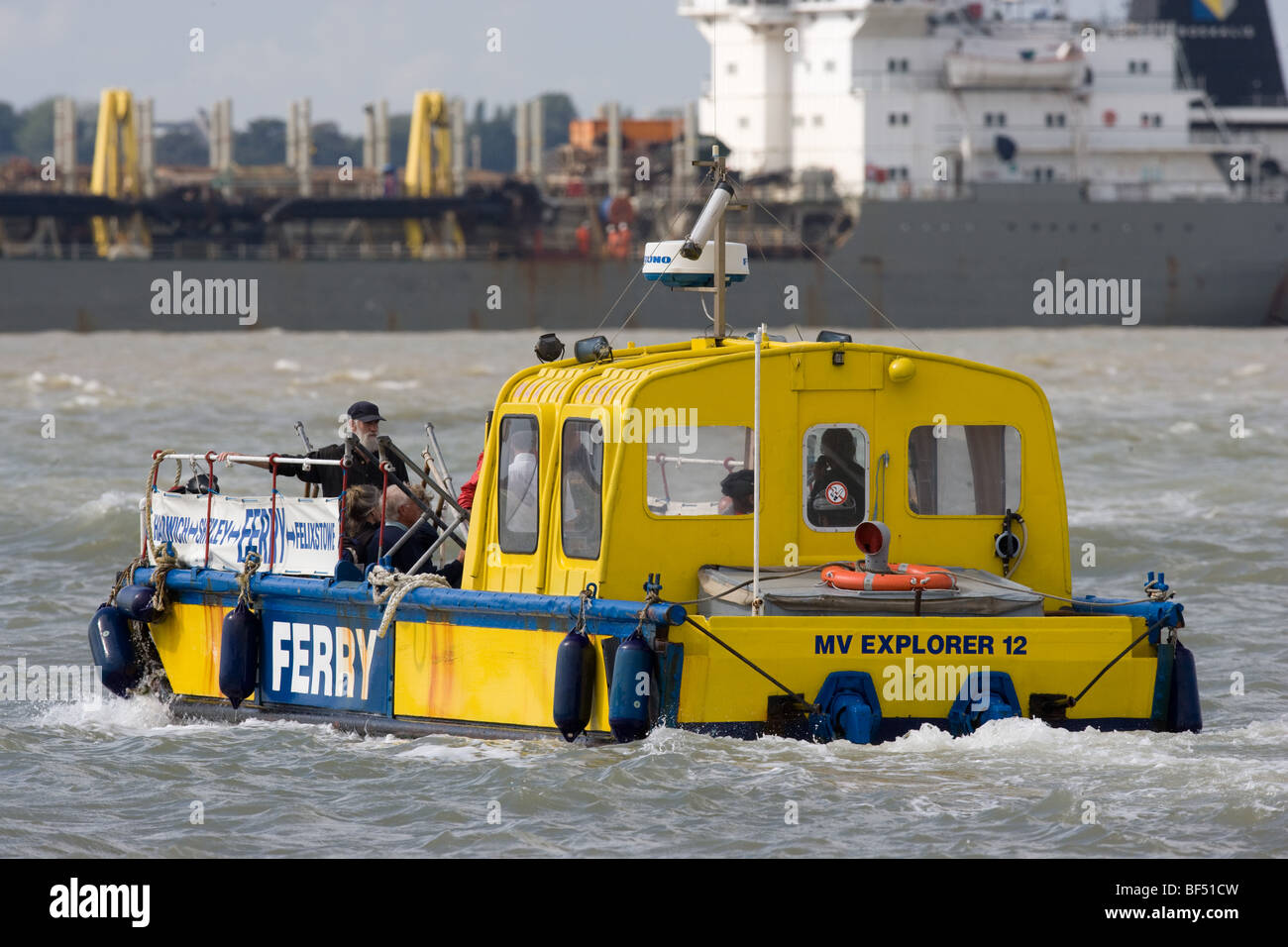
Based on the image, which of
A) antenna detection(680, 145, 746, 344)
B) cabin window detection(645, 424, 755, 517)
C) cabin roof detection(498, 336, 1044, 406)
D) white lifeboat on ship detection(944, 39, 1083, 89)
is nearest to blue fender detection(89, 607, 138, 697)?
cabin roof detection(498, 336, 1044, 406)

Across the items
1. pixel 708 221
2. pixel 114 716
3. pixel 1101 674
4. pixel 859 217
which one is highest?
pixel 859 217

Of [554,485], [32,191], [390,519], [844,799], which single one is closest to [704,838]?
[844,799]

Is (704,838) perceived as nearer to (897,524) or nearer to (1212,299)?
(897,524)

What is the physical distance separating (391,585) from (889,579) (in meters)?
2.63

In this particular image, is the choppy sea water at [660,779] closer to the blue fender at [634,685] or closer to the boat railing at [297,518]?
the blue fender at [634,685]

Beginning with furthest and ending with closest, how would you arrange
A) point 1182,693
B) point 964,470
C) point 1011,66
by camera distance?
1. point 1011,66
2. point 964,470
3. point 1182,693

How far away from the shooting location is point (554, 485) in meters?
9.59

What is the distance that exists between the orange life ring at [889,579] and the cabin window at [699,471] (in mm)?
643

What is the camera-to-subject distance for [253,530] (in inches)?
424

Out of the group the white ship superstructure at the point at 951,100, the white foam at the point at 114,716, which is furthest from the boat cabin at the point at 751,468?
the white ship superstructure at the point at 951,100

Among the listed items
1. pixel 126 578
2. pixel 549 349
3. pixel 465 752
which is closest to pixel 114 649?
pixel 126 578

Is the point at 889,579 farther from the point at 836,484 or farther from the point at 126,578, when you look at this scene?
the point at 126,578
